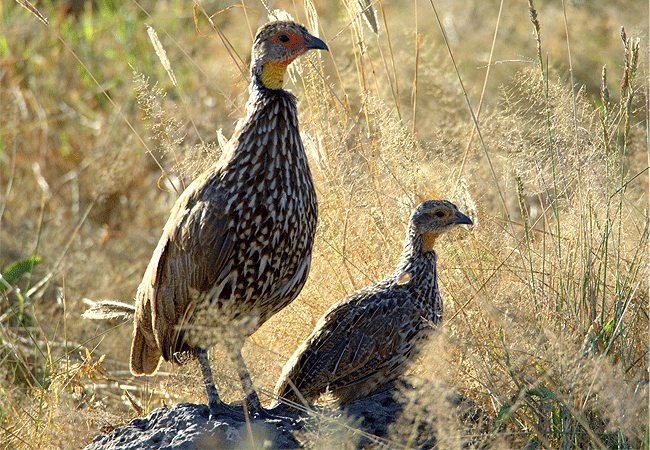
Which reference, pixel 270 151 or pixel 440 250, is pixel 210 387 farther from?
pixel 440 250

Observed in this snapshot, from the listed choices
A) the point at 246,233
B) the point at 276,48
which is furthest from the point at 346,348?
the point at 276,48

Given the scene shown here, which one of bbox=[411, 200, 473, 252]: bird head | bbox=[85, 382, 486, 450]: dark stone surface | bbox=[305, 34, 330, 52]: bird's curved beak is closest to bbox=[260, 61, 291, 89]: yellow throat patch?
bbox=[305, 34, 330, 52]: bird's curved beak

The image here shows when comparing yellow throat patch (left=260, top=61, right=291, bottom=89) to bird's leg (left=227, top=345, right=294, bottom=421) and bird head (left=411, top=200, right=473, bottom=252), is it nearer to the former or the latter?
bird head (left=411, top=200, right=473, bottom=252)

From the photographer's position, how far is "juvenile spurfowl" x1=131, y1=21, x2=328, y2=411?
313 cm

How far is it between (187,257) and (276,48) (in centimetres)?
104

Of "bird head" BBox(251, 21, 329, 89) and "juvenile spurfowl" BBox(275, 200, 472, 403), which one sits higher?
"bird head" BBox(251, 21, 329, 89)

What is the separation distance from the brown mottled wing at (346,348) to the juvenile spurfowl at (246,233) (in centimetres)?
32

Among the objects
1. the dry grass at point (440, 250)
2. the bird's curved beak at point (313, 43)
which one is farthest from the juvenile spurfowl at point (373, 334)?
the bird's curved beak at point (313, 43)

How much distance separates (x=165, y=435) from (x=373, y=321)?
116 cm

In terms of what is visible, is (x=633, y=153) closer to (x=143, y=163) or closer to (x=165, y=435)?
(x=165, y=435)

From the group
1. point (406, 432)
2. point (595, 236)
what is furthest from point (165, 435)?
point (595, 236)

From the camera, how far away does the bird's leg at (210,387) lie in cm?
313

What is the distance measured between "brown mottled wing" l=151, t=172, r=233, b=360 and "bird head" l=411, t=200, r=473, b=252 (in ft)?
3.60

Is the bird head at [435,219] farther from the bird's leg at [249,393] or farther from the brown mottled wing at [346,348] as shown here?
the bird's leg at [249,393]
